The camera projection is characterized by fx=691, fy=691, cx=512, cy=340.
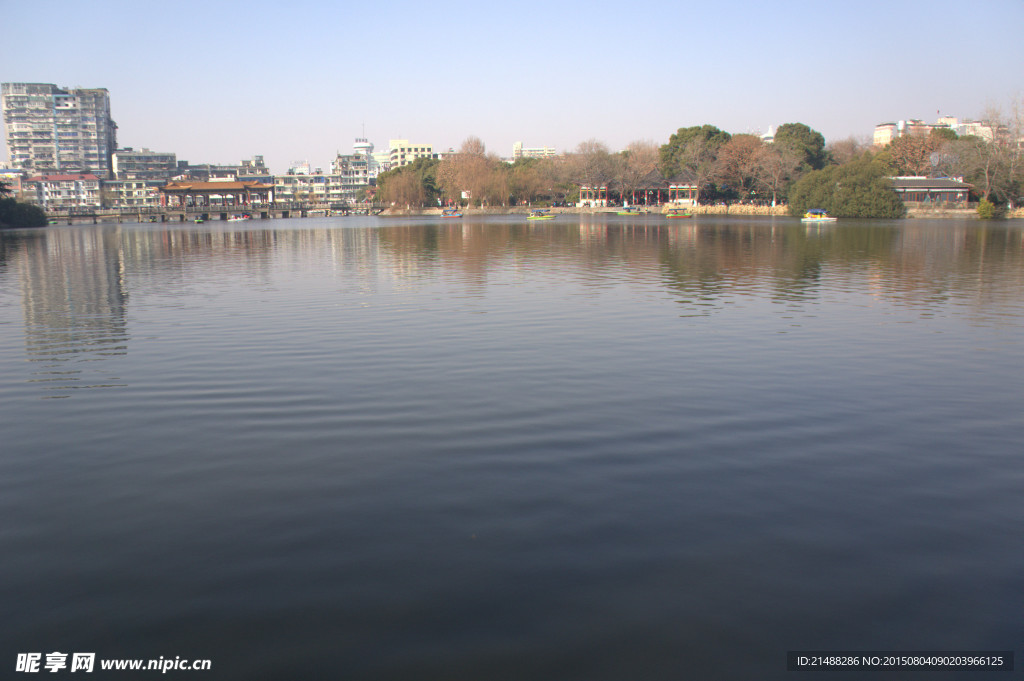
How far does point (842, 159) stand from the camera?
357 ft

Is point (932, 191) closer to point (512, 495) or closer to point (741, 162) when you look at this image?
point (741, 162)

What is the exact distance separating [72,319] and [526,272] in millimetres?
13964

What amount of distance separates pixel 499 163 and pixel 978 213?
7126 centimetres

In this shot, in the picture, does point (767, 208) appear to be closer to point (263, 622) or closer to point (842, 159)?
point (842, 159)

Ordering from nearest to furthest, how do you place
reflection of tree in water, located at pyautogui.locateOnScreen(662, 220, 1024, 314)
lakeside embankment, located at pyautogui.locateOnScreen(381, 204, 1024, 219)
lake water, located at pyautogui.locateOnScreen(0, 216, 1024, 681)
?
1. lake water, located at pyautogui.locateOnScreen(0, 216, 1024, 681)
2. reflection of tree in water, located at pyautogui.locateOnScreen(662, 220, 1024, 314)
3. lakeside embankment, located at pyautogui.locateOnScreen(381, 204, 1024, 219)

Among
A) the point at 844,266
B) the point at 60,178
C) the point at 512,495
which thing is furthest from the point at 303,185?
the point at 512,495

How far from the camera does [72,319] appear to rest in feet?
50.9

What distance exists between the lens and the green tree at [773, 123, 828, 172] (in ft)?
287

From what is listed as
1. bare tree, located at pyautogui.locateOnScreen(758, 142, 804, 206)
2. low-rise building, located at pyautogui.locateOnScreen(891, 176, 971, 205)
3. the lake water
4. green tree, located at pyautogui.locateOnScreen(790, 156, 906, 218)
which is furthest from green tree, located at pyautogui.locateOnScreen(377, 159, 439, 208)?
the lake water

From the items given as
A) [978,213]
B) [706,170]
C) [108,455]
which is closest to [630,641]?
[108,455]

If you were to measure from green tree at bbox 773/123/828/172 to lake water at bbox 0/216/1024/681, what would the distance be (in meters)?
81.0

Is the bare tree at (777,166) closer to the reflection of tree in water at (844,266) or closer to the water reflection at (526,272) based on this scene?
the reflection of tree in water at (844,266)

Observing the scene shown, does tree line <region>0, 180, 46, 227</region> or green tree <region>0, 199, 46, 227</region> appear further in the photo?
A: green tree <region>0, 199, 46, 227</region>

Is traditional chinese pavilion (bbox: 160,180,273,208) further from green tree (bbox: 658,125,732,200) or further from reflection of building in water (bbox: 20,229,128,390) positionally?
reflection of building in water (bbox: 20,229,128,390)
